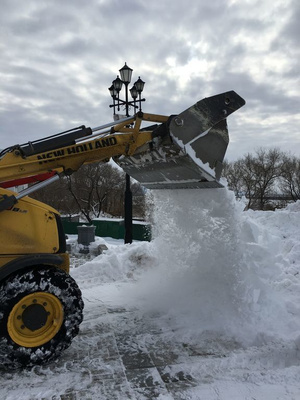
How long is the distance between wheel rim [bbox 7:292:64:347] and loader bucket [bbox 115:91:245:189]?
1988 mm

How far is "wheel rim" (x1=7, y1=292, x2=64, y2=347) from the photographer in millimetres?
3113

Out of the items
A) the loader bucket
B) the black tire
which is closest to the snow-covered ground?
the black tire

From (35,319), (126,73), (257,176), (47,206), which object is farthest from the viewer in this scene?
(257,176)

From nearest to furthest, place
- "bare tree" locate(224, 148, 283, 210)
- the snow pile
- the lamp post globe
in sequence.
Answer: the snow pile → the lamp post globe → "bare tree" locate(224, 148, 283, 210)

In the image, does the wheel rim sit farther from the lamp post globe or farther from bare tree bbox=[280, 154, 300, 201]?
bare tree bbox=[280, 154, 300, 201]

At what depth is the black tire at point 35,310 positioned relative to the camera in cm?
303

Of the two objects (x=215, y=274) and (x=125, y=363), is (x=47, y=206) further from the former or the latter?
(x=215, y=274)

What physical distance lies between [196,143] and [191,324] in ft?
7.46

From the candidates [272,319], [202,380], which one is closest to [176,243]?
[272,319]

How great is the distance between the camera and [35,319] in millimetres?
3191

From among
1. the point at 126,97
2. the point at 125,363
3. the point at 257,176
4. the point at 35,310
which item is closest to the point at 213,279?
the point at 125,363

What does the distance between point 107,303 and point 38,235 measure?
219 cm

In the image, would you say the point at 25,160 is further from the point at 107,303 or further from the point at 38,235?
the point at 107,303

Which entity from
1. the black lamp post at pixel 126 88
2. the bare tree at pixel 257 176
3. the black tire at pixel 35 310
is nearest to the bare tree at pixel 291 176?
the bare tree at pixel 257 176
